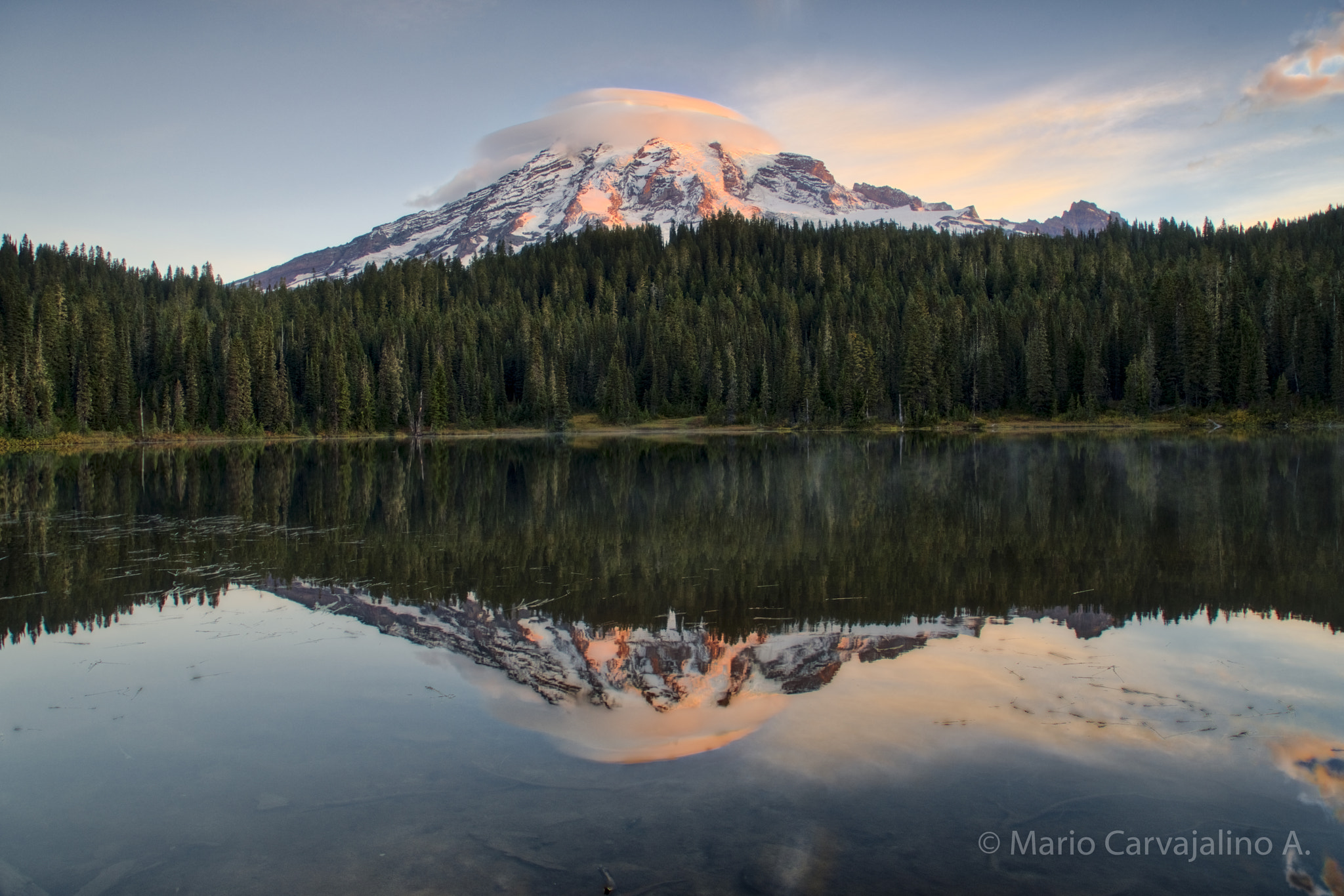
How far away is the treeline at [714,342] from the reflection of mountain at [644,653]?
89.8 m

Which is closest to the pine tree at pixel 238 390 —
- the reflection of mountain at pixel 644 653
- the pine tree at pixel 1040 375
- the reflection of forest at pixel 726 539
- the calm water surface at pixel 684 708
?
the reflection of forest at pixel 726 539

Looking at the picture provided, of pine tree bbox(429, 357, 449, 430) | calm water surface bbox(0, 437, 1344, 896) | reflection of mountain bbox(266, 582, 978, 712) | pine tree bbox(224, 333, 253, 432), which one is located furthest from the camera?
pine tree bbox(429, 357, 449, 430)

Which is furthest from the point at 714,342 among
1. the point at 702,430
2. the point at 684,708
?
the point at 684,708

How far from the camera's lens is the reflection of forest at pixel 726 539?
1366cm

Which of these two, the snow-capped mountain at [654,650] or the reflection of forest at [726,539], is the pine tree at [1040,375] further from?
the snow-capped mountain at [654,650]

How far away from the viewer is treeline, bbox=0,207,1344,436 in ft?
303

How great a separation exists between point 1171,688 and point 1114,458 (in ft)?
124

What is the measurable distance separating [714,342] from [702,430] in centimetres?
1804

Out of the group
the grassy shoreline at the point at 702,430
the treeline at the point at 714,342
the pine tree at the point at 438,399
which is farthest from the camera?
the pine tree at the point at 438,399

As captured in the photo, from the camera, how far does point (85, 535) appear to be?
71.1 ft

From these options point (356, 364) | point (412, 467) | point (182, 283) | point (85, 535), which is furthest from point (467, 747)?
point (182, 283)

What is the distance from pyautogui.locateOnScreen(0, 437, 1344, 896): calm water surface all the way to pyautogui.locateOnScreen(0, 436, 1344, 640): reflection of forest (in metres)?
0.15

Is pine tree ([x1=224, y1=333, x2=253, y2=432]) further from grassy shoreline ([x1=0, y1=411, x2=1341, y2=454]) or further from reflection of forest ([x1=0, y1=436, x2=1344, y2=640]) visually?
reflection of forest ([x1=0, y1=436, x2=1344, y2=640])

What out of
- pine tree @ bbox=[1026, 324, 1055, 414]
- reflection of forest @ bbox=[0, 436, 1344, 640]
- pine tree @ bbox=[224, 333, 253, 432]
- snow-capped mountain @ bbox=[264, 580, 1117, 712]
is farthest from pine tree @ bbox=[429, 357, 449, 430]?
snow-capped mountain @ bbox=[264, 580, 1117, 712]
